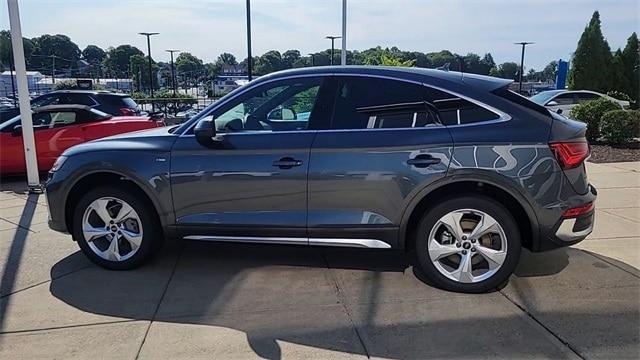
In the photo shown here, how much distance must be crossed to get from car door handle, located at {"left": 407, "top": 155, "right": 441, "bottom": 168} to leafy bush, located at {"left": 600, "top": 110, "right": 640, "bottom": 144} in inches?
394

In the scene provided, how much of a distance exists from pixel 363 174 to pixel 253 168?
2.83 ft

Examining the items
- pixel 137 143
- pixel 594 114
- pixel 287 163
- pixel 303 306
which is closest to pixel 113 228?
pixel 137 143

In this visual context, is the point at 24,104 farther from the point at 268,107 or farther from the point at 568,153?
the point at 568,153

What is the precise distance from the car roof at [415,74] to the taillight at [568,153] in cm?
63

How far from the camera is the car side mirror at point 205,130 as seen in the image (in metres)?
4.03

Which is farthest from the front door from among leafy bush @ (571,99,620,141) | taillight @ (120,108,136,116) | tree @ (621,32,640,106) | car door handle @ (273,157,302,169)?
tree @ (621,32,640,106)

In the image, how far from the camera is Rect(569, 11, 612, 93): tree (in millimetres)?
23625

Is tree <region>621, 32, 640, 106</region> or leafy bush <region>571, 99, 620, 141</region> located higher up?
tree <region>621, 32, 640, 106</region>

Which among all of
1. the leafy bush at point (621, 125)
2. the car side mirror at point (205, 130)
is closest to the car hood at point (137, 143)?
the car side mirror at point (205, 130)

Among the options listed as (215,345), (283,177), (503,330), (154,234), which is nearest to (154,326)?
(215,345)

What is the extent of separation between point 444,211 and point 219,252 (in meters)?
2.24

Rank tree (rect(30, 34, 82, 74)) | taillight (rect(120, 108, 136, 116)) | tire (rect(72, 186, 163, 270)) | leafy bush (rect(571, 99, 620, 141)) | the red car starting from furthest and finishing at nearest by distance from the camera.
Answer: tree (rect(30, 34, 82, 74))
leafy bush (rect(571, 99, 620, 141))
taillight (rect(120, 108, 136, 116))
the red car
tire (rect(72, 186, 163, 270))

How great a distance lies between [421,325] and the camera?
3521 mm

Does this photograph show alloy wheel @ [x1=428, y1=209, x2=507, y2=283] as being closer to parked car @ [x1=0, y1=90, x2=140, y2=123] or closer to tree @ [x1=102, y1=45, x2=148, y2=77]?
parked car @ [x1=0, y1=90, x2=140, y2=123]
